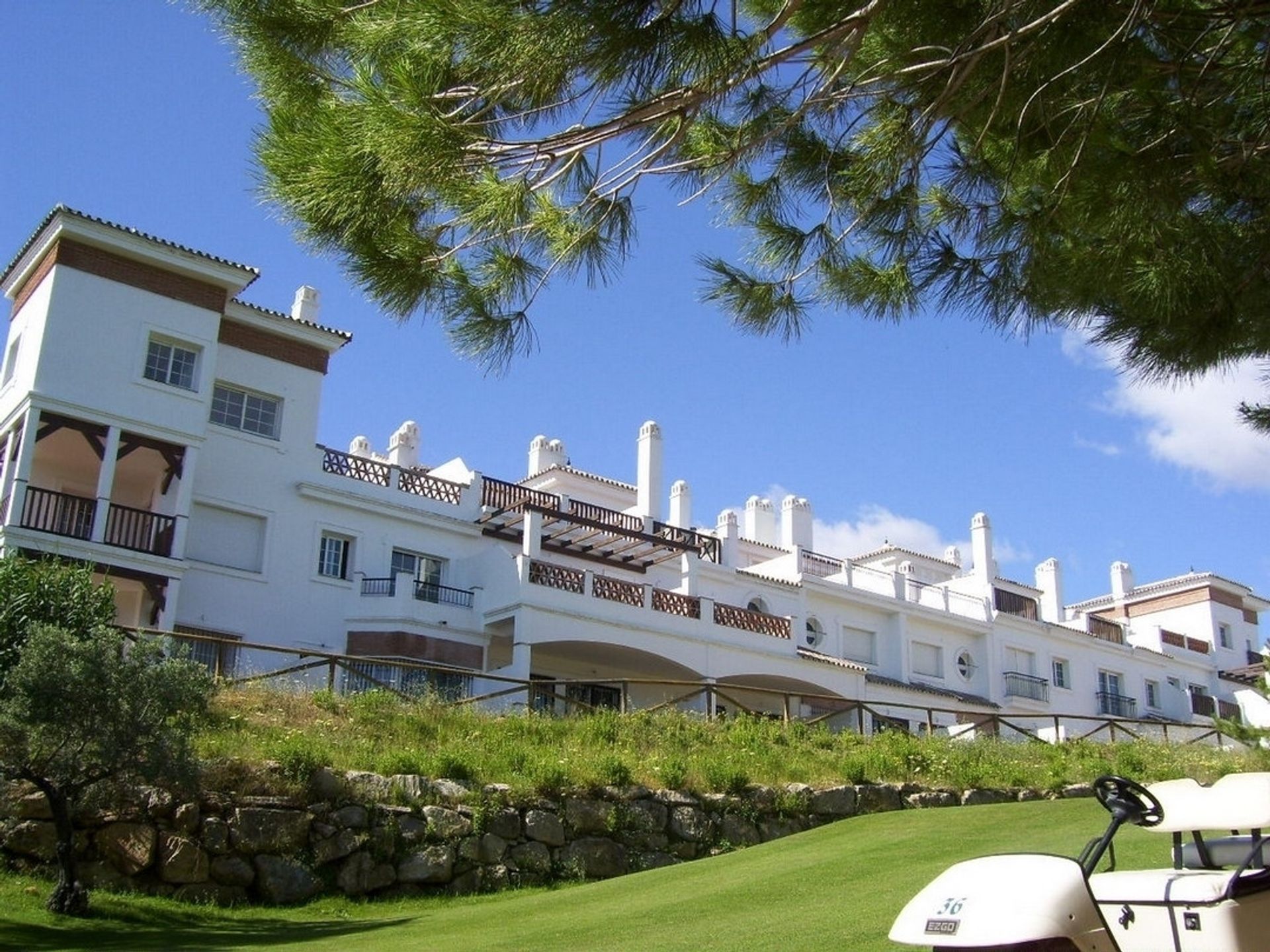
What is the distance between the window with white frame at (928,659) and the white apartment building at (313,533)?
106cm

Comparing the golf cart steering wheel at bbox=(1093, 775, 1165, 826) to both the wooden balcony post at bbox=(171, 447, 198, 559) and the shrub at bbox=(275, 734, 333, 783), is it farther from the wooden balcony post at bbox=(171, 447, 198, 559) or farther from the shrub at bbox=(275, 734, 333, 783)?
the wooden balcony post at bbox=(171, 447, 198, 559)

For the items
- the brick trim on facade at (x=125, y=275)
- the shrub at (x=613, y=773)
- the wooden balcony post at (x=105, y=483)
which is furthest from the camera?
the brick trim on facade at (x=125, y=275)

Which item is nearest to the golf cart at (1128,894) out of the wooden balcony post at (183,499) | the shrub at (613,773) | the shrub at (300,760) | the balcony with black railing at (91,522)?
the shrub at (300,760)

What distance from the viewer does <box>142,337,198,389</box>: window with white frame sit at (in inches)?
1126

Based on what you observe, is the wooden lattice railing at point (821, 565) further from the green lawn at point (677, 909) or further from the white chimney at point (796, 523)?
the green lawn at point (677, 909)

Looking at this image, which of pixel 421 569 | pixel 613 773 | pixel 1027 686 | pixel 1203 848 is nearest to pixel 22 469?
pixel 421 569

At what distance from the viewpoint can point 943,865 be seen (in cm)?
1285

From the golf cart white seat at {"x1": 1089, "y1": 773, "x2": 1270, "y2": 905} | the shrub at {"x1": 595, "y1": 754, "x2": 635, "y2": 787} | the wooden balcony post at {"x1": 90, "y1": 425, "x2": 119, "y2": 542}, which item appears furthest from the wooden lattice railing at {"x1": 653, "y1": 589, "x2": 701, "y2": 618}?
the golf cart white seat at {"x1": 1089, "y1": 773, "x2": 1270, "y2": 905}

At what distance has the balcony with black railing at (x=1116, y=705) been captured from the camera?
164ft

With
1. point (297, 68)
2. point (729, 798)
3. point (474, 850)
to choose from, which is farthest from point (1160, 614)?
point (297, 68)

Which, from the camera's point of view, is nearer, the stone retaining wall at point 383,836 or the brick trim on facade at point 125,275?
the stone retaining wall at point 383,836

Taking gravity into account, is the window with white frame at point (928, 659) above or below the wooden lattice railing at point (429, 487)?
below

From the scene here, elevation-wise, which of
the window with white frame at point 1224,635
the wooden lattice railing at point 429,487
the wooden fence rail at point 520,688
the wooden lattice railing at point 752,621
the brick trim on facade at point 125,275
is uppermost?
the brick trim on facade at point 125,275

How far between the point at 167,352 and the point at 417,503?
7351 mm
